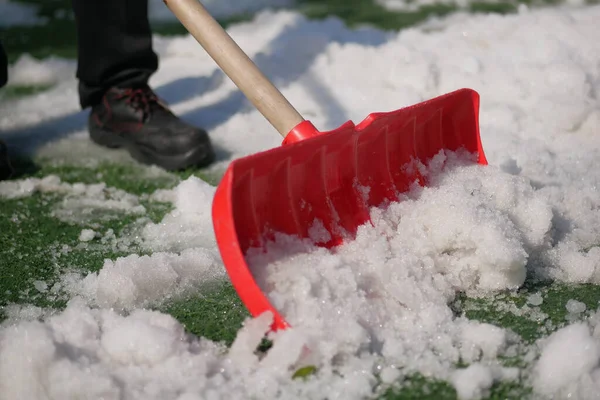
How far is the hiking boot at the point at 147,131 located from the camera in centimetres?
248

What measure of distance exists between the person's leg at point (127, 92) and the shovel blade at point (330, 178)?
93cm

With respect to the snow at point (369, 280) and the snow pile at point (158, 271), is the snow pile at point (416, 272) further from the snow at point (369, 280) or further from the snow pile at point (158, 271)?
the snow pile at point (158, 271)

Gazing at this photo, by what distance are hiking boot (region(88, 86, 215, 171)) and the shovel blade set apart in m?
0.93

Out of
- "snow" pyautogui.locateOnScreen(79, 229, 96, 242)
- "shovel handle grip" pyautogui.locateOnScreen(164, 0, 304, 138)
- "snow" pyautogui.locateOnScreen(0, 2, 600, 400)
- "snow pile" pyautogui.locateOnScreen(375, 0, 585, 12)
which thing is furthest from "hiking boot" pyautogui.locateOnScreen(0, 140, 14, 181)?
"snow pile" pyautogui.locateOnScreen(375, 0, 585, 12)

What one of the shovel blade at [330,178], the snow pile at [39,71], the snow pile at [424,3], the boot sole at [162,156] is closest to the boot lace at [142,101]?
the boot sole at [162,156]

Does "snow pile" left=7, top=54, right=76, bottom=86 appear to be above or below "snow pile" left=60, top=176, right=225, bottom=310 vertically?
below

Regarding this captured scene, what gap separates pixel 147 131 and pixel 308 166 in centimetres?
118

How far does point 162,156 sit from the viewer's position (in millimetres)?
2506

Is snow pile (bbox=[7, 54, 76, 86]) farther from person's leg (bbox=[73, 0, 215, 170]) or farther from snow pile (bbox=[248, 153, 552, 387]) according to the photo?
snow pile (bbox=[248, 153, 552, 387])

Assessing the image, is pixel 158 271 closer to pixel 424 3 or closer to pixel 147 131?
pixel 147 131

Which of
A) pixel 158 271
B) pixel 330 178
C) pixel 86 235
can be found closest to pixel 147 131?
pixel 86 235

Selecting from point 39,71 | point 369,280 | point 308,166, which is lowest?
point 39,71

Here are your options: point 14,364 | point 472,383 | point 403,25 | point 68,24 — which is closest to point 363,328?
point 472,383

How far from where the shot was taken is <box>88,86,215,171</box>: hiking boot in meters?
2.48
